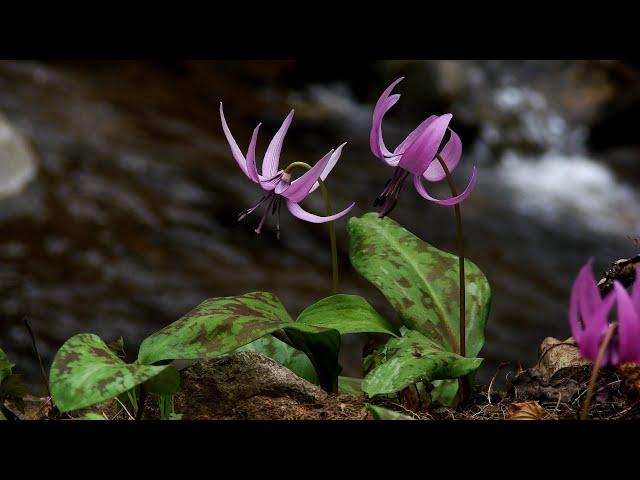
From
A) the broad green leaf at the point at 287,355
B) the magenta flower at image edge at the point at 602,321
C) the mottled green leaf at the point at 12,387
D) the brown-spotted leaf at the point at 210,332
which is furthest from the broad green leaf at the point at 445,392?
the mottled green leaf at the point at 12,387

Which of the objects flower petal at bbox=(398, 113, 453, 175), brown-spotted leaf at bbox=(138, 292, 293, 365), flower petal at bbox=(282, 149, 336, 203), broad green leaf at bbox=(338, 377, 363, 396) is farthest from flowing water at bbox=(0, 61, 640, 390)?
flower petal at bbox=(398, 113, 453, 175)

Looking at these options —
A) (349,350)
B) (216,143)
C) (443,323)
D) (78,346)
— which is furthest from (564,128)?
(78,346)

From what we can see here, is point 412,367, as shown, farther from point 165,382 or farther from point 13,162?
point 13,162

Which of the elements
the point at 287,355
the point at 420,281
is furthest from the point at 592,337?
the point at 287,355

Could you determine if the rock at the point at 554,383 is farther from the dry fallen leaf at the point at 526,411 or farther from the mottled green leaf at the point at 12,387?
the mottled green leaf at the point at 12,387

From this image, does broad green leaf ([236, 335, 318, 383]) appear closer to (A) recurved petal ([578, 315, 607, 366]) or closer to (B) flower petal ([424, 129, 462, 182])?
(B) flower petal ([424, 129, 462, 182])
